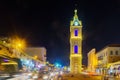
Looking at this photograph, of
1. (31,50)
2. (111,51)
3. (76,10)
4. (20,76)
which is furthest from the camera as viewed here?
(76,10)

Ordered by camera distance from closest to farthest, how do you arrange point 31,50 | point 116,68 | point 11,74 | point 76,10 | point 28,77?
1. point 11,74
2. point 28,77
3. point 116,68
4. point 31,50
5. point 76,10

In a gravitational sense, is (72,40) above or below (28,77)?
above

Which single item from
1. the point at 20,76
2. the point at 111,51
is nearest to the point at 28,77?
the point at 20,76

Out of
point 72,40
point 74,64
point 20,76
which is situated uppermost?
point 72,40

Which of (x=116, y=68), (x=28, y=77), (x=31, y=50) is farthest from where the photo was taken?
(x=31, y=50)

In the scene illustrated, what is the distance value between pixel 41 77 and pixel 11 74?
11036 mm

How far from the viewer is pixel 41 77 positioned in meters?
31.9

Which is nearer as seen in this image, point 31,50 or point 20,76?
point 20,76

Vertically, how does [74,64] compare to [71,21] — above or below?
below

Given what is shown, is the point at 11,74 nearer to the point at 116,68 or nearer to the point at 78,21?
the point at 116,68

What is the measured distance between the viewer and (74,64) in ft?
584

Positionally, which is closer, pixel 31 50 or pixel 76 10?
pixel 31 50

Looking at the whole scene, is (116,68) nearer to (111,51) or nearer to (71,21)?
(111,51)

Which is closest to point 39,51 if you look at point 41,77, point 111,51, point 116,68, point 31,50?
point 31,50
